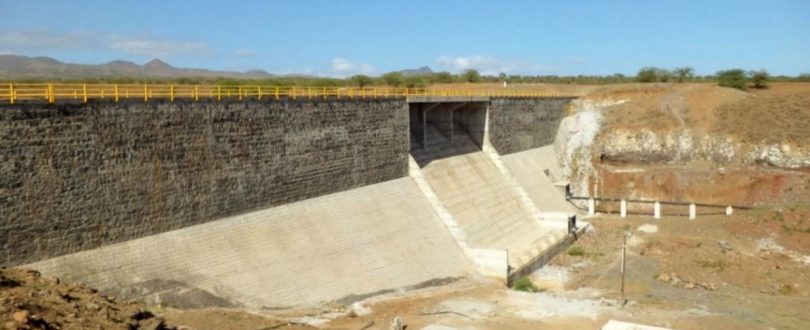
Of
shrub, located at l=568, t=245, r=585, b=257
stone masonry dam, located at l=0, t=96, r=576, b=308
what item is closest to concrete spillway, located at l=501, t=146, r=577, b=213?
stone masonry dam, located at l=0, t=96, r=576, b=308

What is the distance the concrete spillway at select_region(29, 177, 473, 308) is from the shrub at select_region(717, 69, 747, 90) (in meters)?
46.2

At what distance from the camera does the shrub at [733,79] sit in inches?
2547

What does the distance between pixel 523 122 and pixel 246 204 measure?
28.6 m

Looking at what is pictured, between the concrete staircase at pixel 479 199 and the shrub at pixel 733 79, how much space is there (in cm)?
3585

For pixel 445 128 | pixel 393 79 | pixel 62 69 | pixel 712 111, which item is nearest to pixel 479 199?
pixel 445 128

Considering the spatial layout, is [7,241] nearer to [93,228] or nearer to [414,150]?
[93,228]

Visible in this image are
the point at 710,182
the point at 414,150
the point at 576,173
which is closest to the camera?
the point at 414,150

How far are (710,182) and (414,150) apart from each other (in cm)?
A: 2261

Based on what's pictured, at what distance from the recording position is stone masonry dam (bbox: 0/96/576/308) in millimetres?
17547

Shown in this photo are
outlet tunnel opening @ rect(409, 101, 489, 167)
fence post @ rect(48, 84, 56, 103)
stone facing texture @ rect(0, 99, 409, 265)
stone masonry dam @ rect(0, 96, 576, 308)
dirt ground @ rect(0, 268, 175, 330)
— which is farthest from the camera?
outlet tunnel opening @ rect(409, 101, 489, 167)

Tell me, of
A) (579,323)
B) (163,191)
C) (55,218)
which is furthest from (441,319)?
(55,218)

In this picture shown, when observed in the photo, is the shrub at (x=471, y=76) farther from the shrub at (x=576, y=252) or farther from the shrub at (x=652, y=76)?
the shrub at (x=576, y=252)

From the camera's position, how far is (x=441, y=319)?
21.9m

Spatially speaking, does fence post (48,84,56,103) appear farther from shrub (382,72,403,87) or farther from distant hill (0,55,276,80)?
distant hill (0,55,276,80)
